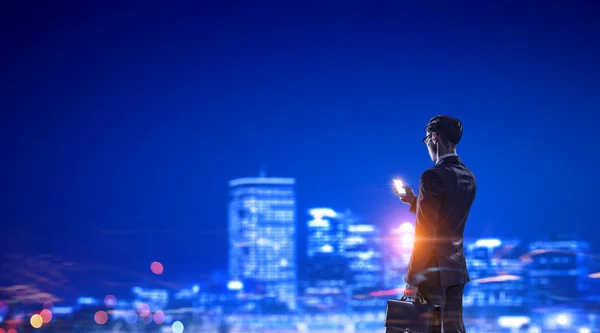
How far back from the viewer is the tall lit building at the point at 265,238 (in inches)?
629

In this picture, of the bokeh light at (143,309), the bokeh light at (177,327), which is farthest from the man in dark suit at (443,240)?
the bokeh light at (143,309)

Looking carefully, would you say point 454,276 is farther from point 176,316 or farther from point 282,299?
point 282,299

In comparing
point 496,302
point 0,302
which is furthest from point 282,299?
point 0,302

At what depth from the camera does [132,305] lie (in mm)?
15641

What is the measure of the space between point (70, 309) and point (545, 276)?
10135 millimetres

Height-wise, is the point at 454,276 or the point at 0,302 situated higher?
the point at 0,302

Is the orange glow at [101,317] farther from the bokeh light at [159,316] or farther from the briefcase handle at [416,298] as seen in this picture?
the briefcase handle at [416,298]

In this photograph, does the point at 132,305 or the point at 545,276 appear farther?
the point at 132,305

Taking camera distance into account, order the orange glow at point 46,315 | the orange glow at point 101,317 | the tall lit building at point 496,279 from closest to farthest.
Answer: the tall lit building at point 496,279, the orange glow at point 46,315, the orange glow at point 101,317

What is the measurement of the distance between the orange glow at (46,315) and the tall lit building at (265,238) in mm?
5206

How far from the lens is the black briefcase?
6.96 ft

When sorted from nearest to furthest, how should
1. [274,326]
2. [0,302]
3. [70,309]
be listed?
1. [0,302]
2. [70,309]
3. [274,326]

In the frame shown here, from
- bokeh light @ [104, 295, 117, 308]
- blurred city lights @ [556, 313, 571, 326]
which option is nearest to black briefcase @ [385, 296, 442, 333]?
blurred city lights @ [556, 313, 571, 326]

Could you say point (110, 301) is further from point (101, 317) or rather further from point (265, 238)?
point (265, 238)
